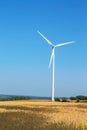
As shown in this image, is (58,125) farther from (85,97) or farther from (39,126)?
(85,97)

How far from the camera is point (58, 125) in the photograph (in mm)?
21469

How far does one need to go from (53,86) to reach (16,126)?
5087cm

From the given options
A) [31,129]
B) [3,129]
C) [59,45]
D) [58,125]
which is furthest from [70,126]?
[59,45]

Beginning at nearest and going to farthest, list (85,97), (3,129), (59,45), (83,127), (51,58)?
1. (3,129)
2. (83,127)
3. (51,58)
4. (59,45)
5. (85,97)

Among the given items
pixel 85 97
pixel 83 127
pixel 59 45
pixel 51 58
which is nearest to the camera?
pixel 83 127

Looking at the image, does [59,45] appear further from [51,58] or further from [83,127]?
[83,127]

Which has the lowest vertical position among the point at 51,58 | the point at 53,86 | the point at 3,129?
the point at 3,129

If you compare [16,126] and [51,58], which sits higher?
[51,58]

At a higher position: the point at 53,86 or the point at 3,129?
the point at 53,86

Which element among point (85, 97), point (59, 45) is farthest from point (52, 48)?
point (85, 97)

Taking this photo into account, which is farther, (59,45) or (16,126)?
(59,45)

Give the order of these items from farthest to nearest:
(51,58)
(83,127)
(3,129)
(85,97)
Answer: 1. (85,97)
2. (51,58)
3. (83,127)
4. (3,129)

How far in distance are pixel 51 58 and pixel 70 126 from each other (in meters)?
46.7

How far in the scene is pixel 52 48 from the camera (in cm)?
7106
